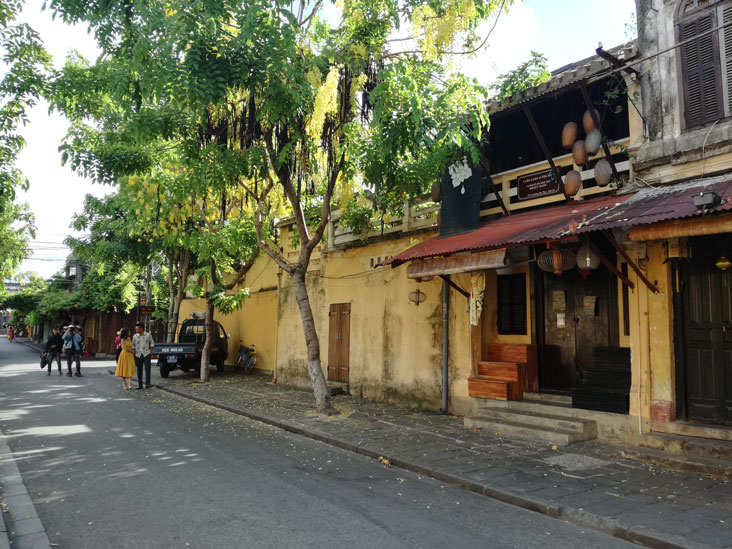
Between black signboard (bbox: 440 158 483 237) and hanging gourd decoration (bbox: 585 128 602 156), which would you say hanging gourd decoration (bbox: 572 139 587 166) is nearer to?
hanging gourd decoration (bbox: 585 128 602 156)

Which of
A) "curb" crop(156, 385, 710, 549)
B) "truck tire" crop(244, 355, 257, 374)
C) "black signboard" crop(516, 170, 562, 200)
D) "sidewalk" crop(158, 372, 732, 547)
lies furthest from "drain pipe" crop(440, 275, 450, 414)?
"truck tire" crop(244, 355, 257, 374)

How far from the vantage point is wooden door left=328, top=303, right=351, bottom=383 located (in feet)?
47.6

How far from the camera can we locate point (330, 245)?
50.0ft

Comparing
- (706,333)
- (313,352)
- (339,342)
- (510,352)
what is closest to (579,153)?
(706,333)

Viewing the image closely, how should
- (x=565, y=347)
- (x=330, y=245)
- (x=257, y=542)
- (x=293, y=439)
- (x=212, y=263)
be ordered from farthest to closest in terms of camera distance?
1. (x=212, y=263)
2. (x=330, y=245)
3. (x=565, y=347)
4. (x=293, y=439)
5. (x=257, y=542)

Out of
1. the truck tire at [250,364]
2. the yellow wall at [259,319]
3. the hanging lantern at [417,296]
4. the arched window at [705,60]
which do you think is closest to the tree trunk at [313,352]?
the hanging lantern at [417,296]

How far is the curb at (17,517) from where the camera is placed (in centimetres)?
455

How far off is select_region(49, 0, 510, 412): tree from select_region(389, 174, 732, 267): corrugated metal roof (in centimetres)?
152

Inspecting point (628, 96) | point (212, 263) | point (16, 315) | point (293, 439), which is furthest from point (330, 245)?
point (16, 315)

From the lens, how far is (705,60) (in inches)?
313

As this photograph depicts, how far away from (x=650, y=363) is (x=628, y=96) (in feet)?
14.2

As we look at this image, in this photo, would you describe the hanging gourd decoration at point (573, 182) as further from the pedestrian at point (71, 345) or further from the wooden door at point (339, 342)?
the pedestrian at point (71, 345)

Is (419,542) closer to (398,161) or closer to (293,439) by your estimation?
(293,439)

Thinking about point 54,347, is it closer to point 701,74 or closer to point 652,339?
point 652,339
